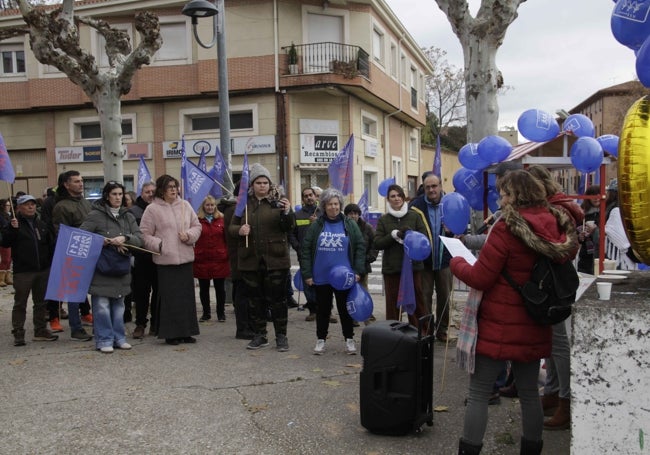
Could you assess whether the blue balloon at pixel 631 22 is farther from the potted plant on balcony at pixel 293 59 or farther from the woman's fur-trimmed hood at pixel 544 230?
the potted plant on balcony at pixel 293 59

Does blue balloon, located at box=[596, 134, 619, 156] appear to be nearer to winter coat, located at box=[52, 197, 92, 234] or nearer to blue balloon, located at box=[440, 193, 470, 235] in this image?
blue balloon, located at box=[440, 193, 470, 235]

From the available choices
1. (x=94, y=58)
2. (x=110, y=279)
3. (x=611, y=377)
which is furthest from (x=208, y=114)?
(x=611, y=377)

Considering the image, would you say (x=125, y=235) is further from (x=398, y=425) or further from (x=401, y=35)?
(x=401, y=35)

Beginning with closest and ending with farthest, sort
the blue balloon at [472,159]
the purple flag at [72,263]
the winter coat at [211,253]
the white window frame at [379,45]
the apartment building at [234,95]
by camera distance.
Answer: the blue balloon at [472,159] < the purple flag at [72,263] < the winter coat at [211,253] < the apartment building at [234,95] < the white window frame at [379,45]

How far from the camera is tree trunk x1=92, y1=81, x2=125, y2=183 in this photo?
467 inches

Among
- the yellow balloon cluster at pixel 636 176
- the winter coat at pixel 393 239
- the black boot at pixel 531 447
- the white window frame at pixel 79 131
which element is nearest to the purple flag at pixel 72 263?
the winter coat at pixel 393 239

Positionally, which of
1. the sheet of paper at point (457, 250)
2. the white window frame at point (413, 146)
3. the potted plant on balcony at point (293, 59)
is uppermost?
the potted plant on balcony at point (293, 59)

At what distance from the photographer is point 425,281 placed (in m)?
6.51

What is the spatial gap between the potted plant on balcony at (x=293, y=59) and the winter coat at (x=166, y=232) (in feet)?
50.9

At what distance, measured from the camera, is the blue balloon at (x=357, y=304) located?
621cm

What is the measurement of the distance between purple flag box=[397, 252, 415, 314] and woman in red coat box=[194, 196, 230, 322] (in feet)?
9.79

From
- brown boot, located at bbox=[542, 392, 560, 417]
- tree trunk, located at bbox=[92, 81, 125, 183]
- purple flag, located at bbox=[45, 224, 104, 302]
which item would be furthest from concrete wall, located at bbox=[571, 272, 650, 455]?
tree trunk, located at bbox=[92, 81, 125, 183]

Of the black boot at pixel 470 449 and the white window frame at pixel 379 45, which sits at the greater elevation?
the white window frame at pixel 379 45

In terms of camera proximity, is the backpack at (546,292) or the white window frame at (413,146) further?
the white window frame at (413,146)
